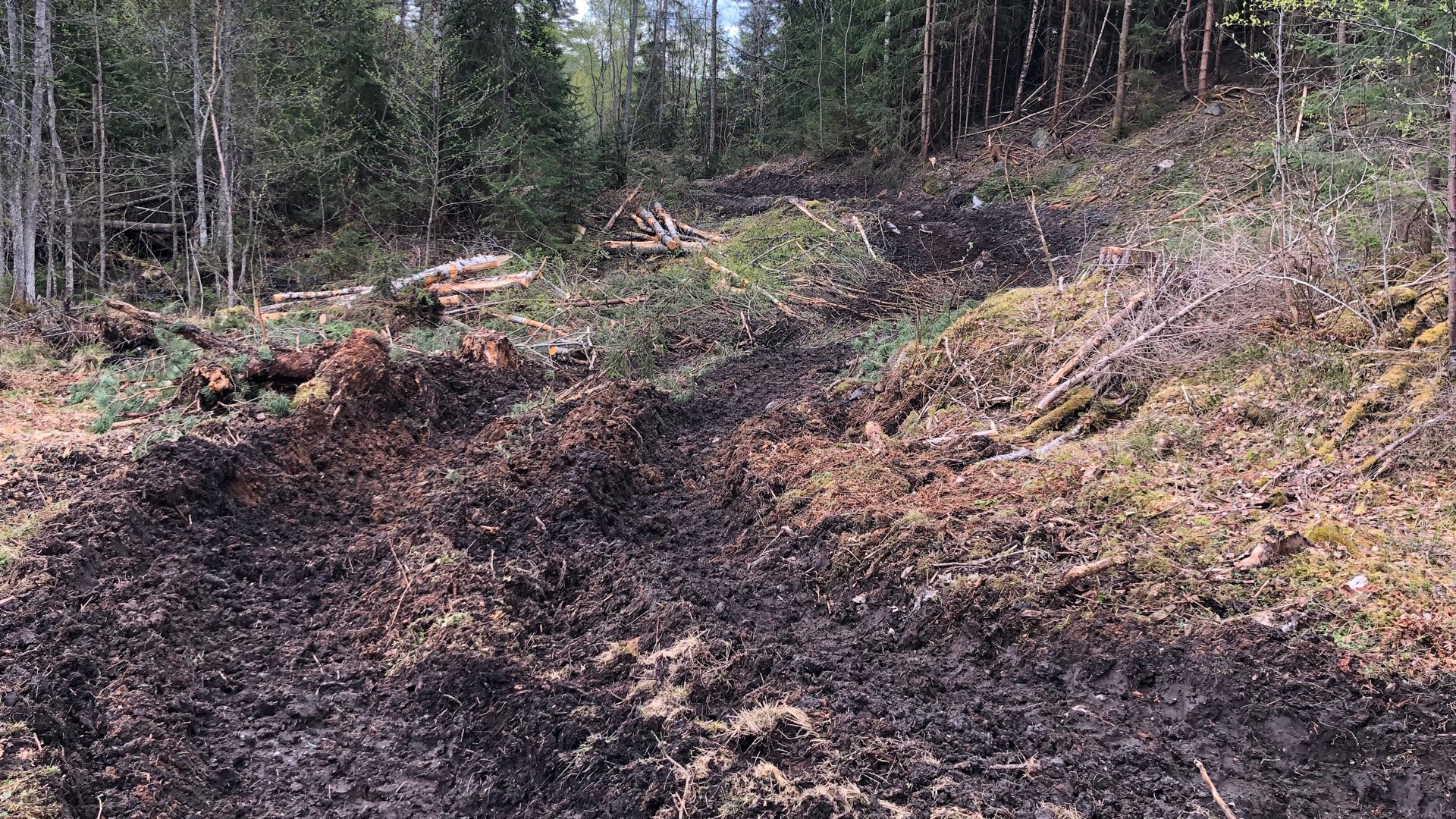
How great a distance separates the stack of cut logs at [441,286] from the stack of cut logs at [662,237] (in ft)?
9.34

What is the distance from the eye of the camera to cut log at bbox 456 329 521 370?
827 centimetres

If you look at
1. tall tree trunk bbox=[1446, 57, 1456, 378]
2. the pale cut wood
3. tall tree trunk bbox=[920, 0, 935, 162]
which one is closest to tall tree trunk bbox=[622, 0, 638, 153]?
the pale cut wood

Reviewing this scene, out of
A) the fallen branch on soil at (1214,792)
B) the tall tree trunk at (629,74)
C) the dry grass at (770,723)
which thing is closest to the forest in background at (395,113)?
the fallen branch on soil at (1214,792)

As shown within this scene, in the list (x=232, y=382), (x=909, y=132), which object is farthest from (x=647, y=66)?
(x=232, y=382)

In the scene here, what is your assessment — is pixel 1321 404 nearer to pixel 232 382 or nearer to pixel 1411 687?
pixel 1411 687

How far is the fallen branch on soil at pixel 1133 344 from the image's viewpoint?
535cm

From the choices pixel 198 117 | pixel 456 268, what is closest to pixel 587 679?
pixel 456 268

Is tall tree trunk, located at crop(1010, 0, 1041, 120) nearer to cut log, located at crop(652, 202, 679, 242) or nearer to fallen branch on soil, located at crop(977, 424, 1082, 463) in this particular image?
cut log, located at crop(652, 202, 679, 242)

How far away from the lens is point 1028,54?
19688 millimetres

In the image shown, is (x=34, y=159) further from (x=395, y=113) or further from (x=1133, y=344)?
(x=1133, y=344)

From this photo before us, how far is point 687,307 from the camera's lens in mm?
11055

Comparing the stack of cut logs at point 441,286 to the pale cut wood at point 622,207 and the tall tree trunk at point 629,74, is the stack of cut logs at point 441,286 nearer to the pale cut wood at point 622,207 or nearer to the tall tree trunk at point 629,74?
the pale cut wood at point 622,207

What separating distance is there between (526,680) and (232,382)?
4777mm

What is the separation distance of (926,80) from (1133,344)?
1630 centimetres
